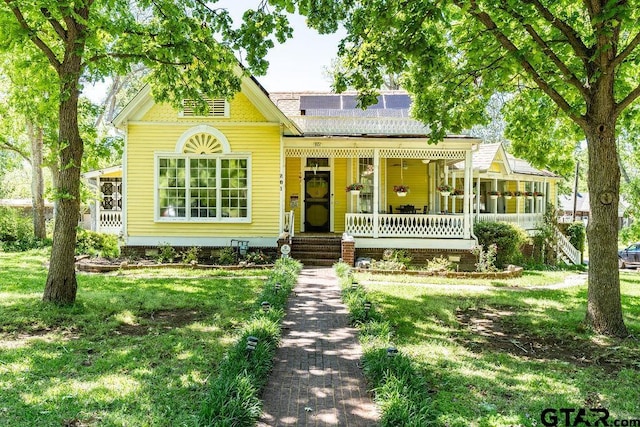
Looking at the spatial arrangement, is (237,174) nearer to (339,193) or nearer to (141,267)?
(339,193)

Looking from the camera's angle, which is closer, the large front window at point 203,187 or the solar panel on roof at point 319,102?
the large front window at point 203,187

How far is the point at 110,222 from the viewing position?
69.4 ft

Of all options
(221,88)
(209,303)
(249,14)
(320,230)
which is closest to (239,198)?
(320,230)

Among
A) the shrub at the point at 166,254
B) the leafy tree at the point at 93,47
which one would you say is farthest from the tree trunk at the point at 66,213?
the shrub at the point at 166,254

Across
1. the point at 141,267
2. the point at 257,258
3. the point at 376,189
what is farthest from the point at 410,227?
the point at 141,267

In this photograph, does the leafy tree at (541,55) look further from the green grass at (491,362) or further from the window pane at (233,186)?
the window pane at (233,186)

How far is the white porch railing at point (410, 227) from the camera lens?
15.7m

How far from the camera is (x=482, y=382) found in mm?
5219

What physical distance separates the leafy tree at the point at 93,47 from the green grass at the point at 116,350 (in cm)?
104

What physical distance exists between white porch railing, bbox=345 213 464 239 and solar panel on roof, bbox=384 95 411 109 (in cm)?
460

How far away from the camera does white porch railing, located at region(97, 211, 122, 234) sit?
20.8 meters

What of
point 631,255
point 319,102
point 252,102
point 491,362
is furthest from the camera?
point 631,255

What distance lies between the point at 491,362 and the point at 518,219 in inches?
690

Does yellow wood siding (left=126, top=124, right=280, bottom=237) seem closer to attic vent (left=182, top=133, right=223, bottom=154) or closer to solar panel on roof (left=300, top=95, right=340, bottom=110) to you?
attic vent (left=182, top=133, right=223, bottom=154)
